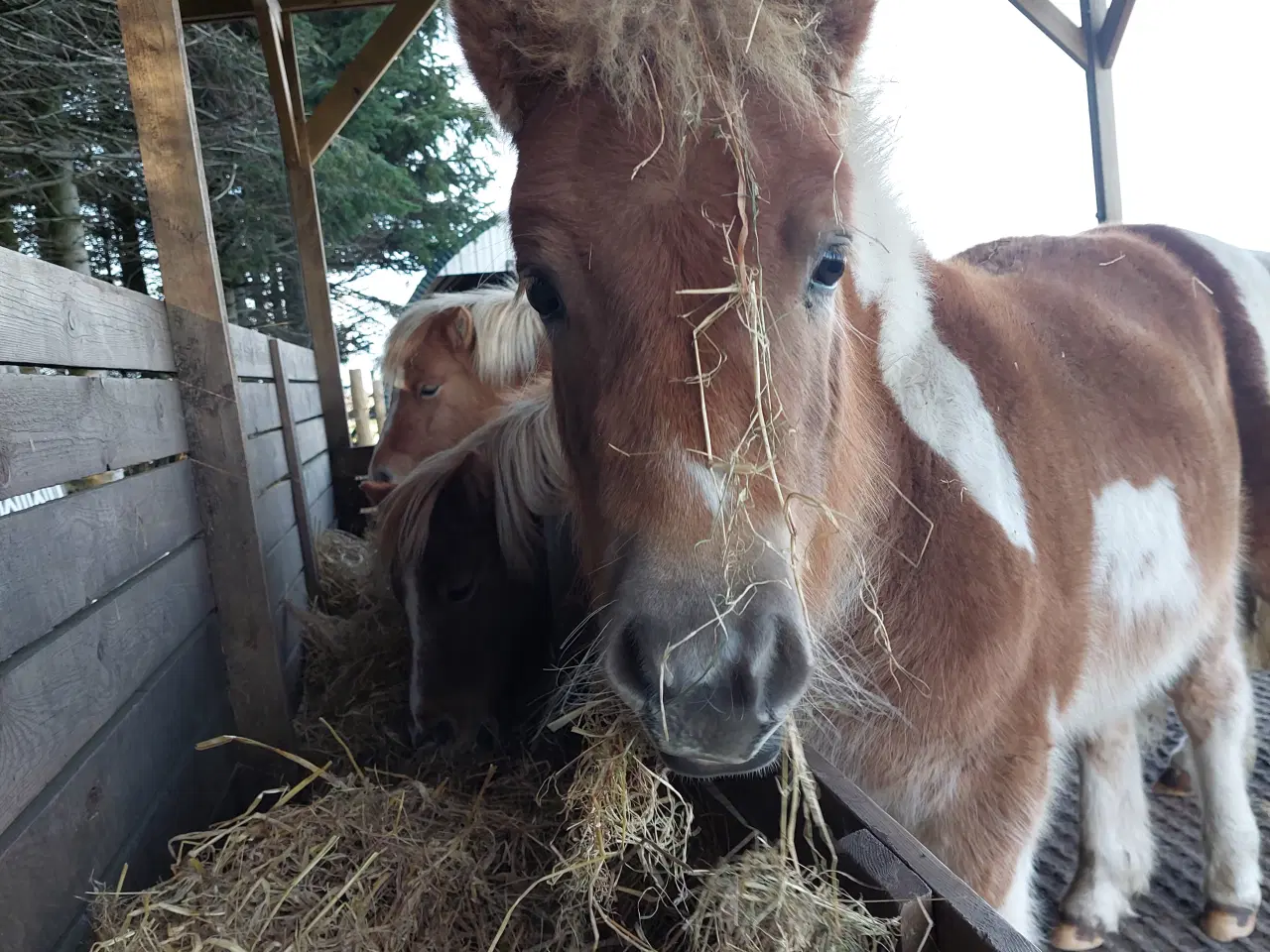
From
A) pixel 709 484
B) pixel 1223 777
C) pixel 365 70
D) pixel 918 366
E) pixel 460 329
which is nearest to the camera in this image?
pixel 709 484

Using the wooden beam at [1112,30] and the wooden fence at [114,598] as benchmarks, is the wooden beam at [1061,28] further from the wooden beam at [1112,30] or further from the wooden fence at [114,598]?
the wooden fence at [114,598]

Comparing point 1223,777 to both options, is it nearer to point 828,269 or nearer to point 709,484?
point 828,269

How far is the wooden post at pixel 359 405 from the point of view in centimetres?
1229

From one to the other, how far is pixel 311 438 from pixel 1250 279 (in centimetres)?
494

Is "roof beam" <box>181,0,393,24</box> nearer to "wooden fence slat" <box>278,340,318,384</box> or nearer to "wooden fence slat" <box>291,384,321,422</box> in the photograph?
"wooden fence slat" <box>278,340,318,384</box>

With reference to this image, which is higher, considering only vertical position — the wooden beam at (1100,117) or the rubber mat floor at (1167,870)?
the wooden beam at (1100,117)

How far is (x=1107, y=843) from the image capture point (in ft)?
8.11

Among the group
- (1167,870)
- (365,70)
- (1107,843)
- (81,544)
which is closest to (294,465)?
(81,544)

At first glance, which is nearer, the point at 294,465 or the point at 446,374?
the point at 294,465

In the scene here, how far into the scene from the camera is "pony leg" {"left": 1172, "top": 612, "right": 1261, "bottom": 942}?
7.83 ft

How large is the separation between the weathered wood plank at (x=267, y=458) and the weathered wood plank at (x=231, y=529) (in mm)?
786

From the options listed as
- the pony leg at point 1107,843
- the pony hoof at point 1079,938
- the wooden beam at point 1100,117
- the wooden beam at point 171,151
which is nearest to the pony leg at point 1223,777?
the pony leg at point 1107,843

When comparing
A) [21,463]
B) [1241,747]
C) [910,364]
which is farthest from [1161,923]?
[21,463]

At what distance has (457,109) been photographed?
10.5 metres
